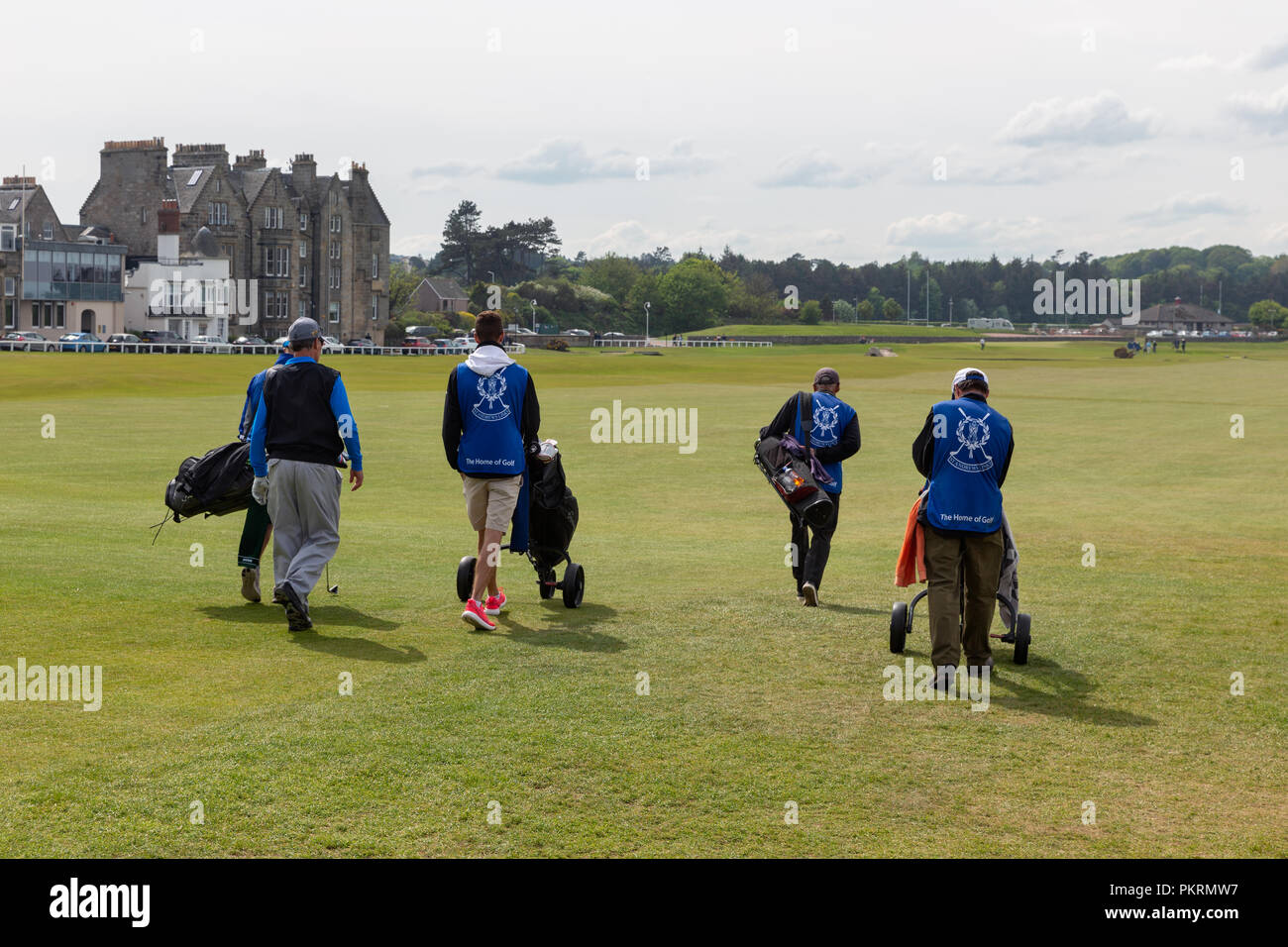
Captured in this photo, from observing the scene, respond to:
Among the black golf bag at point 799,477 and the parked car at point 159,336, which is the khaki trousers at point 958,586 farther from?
the parked car at point 159,336

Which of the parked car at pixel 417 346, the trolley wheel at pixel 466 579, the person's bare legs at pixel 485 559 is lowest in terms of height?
the trolley wheel at pixel 466 579

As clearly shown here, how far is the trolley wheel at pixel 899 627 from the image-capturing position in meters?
10.7

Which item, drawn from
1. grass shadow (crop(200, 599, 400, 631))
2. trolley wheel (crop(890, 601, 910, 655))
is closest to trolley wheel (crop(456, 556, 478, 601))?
grass shadow (crop(200, 599, 400, 631))

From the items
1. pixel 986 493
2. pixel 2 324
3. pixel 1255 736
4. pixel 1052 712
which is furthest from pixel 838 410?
pixel 2 324

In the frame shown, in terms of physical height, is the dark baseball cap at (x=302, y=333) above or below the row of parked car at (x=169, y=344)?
below

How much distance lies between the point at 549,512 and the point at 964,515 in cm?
389

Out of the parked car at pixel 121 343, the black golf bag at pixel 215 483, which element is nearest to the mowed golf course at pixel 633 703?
the black golf bag at pixel 215 483

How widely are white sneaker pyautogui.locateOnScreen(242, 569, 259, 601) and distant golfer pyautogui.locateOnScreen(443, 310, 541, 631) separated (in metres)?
2.21

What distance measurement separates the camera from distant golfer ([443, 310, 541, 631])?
36.6 feet

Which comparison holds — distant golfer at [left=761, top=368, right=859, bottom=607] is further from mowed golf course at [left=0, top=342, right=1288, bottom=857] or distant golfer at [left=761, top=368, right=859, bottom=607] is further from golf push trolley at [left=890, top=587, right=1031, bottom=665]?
golf push trolley at [left=890, top=587, right=1031, bottom=665]

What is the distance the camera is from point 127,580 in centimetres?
1300

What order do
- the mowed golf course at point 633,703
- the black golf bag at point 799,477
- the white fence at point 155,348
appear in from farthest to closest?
the white fence at point 155,348
the black golf bag at point 799,477
the mowed golf course at point 633,703

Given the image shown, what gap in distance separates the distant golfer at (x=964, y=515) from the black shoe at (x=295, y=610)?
4.87 meters

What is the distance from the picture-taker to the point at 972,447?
10000 mm
